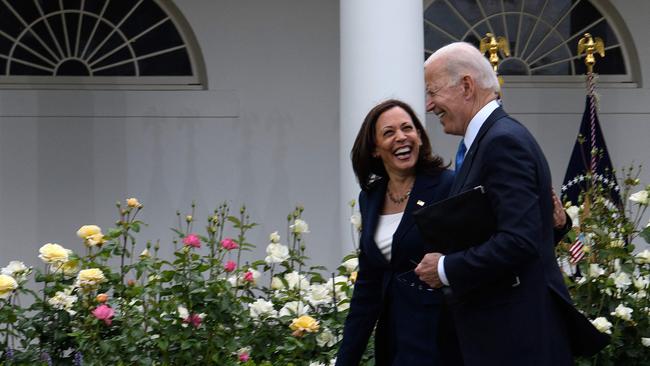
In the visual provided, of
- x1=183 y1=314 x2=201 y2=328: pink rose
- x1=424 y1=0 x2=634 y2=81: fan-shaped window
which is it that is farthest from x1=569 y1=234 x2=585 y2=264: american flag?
x1=424 y1=0 x2=634 y2=81: fan-shaped window

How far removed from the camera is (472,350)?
343cm

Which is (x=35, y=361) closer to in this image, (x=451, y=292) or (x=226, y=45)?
(x=451, y=292)

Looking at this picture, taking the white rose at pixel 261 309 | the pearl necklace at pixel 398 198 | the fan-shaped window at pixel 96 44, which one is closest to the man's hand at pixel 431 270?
the pearl necklace at pixel 398 198

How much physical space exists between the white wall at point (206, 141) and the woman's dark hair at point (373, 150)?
6.56 metres

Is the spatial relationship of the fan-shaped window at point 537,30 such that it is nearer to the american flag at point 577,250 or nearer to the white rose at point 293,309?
the american flag at point 577,250

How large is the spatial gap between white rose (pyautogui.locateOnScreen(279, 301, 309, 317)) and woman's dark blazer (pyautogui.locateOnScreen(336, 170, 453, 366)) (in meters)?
1.10

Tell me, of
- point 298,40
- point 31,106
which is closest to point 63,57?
point 31,106

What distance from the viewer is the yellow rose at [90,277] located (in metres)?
5.04

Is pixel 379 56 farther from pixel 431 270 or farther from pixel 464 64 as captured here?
pixel 431 270

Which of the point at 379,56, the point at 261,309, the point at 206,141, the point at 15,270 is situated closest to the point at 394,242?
the point at 261,309

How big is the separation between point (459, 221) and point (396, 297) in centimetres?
66

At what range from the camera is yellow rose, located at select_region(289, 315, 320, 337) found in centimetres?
495

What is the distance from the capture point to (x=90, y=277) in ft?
16.5

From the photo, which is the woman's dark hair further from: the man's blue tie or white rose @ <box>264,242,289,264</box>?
white rose @ <box>264,242,289,264</box>
